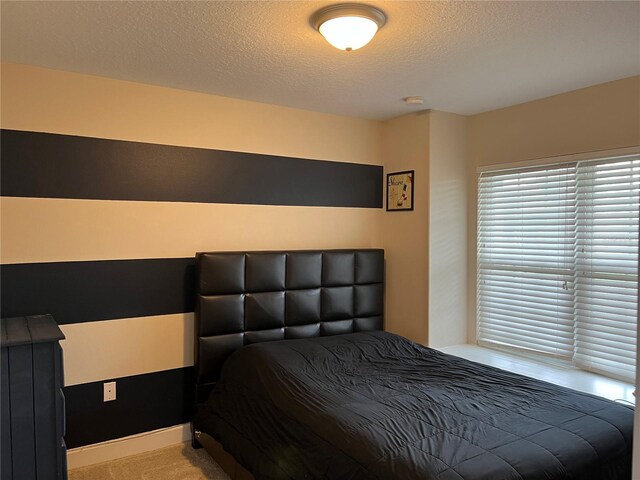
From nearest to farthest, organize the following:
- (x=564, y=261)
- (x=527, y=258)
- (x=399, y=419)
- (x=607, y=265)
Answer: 1. (x=399, y=419)
2. (x=607, y=265)
3. (x=564, y=261)
4. (x=527, y=258)

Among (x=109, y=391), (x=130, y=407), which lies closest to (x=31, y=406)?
(x=109, y=391)

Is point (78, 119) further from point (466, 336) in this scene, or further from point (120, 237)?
point (466, 336)

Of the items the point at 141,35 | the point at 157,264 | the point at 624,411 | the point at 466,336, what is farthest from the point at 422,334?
the point at 141,35

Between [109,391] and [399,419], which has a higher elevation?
[399,419]

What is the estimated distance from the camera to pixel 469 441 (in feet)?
6.50

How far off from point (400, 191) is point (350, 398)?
2016 mm

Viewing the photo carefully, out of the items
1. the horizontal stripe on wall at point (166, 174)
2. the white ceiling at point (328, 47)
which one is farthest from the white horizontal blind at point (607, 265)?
the horizontal stripe on wall at point (166, 174)

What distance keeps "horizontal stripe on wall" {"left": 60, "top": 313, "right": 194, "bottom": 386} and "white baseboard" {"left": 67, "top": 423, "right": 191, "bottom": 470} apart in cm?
42

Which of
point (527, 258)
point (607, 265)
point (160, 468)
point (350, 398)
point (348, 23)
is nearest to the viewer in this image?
point (348, 23)

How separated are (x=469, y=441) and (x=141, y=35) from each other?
2378mm

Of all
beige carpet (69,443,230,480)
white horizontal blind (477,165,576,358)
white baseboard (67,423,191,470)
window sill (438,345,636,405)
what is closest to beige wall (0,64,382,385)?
white baseboard (67,423,191,470)

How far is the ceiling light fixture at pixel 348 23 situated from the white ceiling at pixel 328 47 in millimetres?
48

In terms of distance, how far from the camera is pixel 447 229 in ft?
12.5

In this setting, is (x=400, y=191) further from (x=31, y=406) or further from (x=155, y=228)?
(x=31, y=406)
